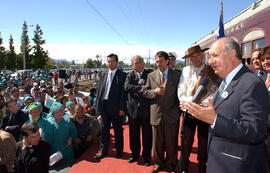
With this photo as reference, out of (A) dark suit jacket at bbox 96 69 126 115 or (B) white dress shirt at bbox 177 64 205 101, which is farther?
(A) dark suit jacket at bbox 96 69 126 115

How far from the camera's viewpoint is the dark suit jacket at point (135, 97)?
11.0ft

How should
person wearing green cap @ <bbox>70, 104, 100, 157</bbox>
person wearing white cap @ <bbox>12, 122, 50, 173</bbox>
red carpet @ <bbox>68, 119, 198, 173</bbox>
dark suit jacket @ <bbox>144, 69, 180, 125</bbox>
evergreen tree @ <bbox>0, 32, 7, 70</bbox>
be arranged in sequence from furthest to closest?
1. evergreen tree @ <bbox>0, 32, 7, 70</bbox>
2. person wearing green cap @ <bbox>70, 104, 100, 157</bbox>
3. red carpet @ <bbox>68, 119, 198, 173</bbox>
4. dark suit jacket @ <bbox>144, 69, 180, 125</bbox>
5. person wearing white cap @ <bbox>12, 122, 50, 173</bbox>

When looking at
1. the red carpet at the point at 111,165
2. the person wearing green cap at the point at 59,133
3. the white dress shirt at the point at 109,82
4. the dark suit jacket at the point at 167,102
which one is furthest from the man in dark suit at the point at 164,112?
the person wearing green cap at the point at 59,133

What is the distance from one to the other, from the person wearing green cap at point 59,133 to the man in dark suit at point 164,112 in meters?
1.89

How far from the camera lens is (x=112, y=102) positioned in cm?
375

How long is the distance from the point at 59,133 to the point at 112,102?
1262 mm

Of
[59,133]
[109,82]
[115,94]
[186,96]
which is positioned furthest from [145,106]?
[59,133]

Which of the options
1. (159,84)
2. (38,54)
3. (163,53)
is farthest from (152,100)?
(38,54)

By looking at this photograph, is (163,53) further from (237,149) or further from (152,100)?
(237,149)

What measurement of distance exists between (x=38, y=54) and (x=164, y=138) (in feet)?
170

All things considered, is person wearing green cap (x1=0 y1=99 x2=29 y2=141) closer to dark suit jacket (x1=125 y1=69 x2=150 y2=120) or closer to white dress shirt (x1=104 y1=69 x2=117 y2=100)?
white dress shirt (x1=104 y1=69 x2=117 y2=100)

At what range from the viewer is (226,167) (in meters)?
1.37

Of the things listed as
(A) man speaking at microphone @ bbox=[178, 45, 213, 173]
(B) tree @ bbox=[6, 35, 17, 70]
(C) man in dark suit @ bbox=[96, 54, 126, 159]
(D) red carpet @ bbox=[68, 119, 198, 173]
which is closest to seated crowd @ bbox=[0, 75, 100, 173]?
(D) red carpet @ bbox=[68, 119, 198, 173]

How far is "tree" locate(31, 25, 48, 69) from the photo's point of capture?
46.3 meters
